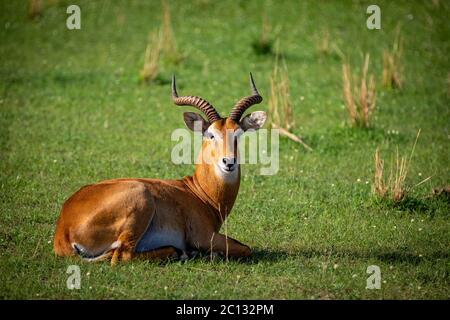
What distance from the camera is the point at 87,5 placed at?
74.3 ft

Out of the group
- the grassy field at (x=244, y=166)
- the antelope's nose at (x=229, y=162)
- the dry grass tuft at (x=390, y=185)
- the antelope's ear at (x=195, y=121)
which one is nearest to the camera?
the grassy field at (x=244, y=166)

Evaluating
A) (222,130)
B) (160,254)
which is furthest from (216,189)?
(160,254)

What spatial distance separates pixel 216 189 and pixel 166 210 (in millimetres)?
769

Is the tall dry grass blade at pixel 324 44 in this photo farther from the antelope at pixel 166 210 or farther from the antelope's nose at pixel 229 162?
the antelope's nose at pixel 229 162

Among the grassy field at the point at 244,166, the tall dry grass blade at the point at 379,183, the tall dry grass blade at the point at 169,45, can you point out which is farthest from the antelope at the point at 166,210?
the tall dry grass blade at the point at 169,45

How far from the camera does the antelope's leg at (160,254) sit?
8750 millimetres

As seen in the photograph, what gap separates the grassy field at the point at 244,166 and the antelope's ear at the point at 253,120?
1355 mm

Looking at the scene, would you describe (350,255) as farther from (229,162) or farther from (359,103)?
(359,103)

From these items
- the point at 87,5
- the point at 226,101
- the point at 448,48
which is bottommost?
the point at 226,101

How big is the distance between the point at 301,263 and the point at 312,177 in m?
3.65

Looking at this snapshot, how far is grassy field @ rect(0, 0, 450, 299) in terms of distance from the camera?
852 centimetres
